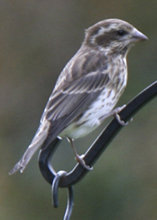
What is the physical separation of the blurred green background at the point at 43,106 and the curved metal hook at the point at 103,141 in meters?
3.41

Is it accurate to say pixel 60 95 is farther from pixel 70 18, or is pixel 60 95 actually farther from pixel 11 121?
pixel 70 18

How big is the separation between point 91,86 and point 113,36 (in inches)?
19.5

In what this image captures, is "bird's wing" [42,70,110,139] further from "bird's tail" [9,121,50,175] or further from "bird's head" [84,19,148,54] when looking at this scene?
"bird's head" [84,19,148,54]

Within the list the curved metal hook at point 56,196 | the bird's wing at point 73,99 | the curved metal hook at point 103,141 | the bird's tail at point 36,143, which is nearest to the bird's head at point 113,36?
the bird's wing at point 73,99

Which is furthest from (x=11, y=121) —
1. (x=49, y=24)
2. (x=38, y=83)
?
(x=49, y=24)

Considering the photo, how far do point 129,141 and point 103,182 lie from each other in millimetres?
607

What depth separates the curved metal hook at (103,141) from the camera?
4246 mm

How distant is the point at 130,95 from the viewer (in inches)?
336

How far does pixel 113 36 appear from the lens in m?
5.86

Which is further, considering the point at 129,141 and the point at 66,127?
the point at 129,141

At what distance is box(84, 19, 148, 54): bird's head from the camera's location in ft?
18.5

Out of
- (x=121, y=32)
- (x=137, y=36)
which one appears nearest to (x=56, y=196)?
(x=137, y=36)

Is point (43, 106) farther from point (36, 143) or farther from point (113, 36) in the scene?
point (36, 143)

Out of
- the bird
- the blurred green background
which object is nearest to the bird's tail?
the bird
